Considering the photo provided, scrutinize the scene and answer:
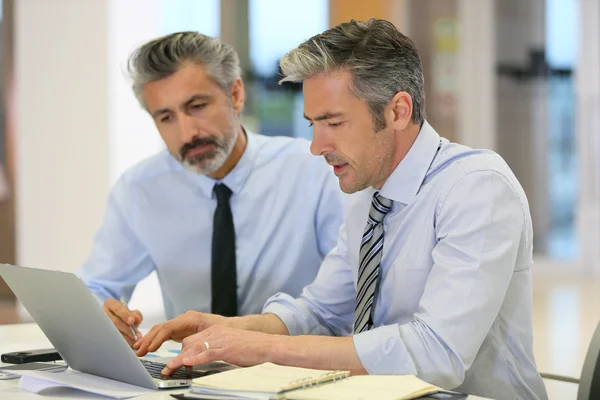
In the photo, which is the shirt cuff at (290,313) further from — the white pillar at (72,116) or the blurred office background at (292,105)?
the white pillar at (72,116)

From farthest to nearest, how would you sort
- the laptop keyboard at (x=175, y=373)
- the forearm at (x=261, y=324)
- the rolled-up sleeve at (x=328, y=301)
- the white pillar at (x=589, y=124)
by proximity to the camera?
the white pillar at (x=589, y=124) < the rolled-up sleeve at (x=328, y=301) < the forearm at (x=261, y=324) < the laptop keyboard at (x=175, y=373)

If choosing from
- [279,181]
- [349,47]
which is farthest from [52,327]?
[279,181]

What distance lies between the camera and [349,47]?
6.07 ft

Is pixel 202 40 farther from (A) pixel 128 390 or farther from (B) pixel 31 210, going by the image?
(B) pixel 31 210

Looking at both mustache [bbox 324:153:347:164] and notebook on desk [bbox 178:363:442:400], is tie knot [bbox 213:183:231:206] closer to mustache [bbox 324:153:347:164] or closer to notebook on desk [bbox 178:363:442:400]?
mustache [bbox 324:153:347:164]

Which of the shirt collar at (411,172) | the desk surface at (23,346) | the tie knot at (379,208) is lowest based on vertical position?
the desk surface at (23,346)

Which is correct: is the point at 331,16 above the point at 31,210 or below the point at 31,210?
above

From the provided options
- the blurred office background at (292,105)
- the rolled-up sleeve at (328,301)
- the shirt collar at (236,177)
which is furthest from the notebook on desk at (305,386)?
the blurred office background at (292,105)

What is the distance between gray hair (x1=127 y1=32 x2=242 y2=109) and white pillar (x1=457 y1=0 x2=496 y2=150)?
18.3 feet

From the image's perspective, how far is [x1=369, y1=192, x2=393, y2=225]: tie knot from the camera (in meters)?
1.89

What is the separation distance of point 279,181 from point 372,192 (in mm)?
700

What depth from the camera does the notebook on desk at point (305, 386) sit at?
4.40 ft

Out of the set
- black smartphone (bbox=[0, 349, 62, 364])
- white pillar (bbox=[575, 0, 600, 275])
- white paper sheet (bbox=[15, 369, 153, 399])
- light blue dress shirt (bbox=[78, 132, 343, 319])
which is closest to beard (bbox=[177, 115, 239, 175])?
light blue dress shirt (bbox=[78, 132, 343, 319])

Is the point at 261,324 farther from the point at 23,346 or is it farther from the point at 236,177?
the point at 236,177
